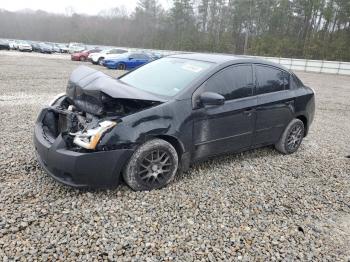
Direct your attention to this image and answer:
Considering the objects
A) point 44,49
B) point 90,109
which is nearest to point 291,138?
point 90,109

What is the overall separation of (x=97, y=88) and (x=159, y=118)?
75cm

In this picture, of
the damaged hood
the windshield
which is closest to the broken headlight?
the damaged hood

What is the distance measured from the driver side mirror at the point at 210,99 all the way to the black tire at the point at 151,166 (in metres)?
0.66

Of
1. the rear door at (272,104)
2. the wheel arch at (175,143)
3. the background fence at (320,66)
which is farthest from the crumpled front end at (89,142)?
the background fence at (320,66)

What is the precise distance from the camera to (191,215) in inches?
130

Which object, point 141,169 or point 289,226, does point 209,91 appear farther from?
point 289,226

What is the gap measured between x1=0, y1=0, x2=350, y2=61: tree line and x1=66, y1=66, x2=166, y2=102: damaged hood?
133 feet

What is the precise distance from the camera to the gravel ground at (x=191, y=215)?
2760mm

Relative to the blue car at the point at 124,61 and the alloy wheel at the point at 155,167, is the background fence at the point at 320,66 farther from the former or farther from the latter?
the alloy wheel at the point at 155,167

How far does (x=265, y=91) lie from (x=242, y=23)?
5170 cm

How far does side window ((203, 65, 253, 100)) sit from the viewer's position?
4.07 m

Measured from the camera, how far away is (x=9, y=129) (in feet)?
18.9

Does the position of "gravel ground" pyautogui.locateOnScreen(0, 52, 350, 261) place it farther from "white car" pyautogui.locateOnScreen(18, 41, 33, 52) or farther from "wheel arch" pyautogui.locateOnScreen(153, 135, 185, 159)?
"white car" pyautogui.locateOnScreen(18, 41, 33, 52)

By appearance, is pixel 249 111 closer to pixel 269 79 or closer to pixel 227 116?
pixel 227 116
